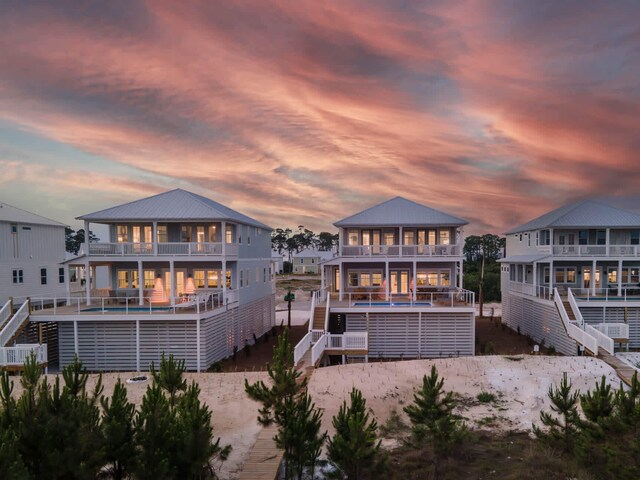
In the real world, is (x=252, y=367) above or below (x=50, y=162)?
below

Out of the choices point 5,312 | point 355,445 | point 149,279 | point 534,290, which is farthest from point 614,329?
point 5,312

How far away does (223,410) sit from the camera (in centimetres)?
1548

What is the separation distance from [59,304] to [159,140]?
45.9 feet

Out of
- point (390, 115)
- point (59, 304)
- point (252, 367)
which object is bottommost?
point (252, 367)

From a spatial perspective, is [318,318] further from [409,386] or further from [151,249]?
[151,249]

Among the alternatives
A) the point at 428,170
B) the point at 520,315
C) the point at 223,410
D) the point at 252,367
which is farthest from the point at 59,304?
the point at 520,315

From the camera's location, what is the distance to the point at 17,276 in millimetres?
29016

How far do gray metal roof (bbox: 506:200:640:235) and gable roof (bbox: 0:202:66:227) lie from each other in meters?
37.8

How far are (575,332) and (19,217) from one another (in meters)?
38.0

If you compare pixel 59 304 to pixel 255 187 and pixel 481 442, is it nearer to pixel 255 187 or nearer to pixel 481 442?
pixel 255 187

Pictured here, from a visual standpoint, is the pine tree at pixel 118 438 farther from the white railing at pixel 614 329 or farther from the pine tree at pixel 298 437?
the white railing at pixel 614 329

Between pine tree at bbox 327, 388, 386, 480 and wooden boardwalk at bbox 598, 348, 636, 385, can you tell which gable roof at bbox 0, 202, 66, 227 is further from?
wooden boardwalk at bbox 598, 348, 636, 385

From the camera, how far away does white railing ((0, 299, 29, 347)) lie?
20125 millimetres

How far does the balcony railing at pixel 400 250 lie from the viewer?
26750 millimetres
